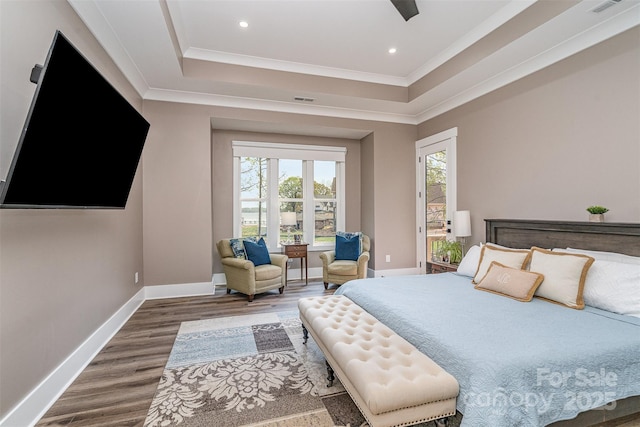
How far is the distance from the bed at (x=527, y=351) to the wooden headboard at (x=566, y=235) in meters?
0.02

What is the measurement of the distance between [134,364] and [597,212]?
165 inches

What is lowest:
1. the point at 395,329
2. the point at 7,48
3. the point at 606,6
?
the point at 395,329

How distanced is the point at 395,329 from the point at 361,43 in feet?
10.7

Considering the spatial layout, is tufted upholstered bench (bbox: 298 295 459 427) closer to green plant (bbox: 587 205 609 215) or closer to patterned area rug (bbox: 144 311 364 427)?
patterned area rug (bbox: 144 311 364 427)

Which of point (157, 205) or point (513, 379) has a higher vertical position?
point (157, 205)

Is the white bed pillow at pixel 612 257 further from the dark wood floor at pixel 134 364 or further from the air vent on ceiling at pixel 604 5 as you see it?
the dark wood floor at pixel 134 364

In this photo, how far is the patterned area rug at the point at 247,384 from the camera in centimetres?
187

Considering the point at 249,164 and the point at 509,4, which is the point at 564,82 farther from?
the point at 249,164

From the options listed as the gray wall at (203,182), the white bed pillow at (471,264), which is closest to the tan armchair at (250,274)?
the gray wall at (203,182)

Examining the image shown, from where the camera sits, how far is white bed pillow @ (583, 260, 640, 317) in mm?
2115

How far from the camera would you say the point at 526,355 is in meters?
Result: 1.52

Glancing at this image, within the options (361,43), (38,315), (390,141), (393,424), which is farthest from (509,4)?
(38,315)

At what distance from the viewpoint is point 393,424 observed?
4.74 ft

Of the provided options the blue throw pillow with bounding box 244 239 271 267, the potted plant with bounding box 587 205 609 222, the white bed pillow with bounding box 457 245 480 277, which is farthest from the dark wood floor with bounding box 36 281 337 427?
the potted plant with bounding box 587 205 609 222
